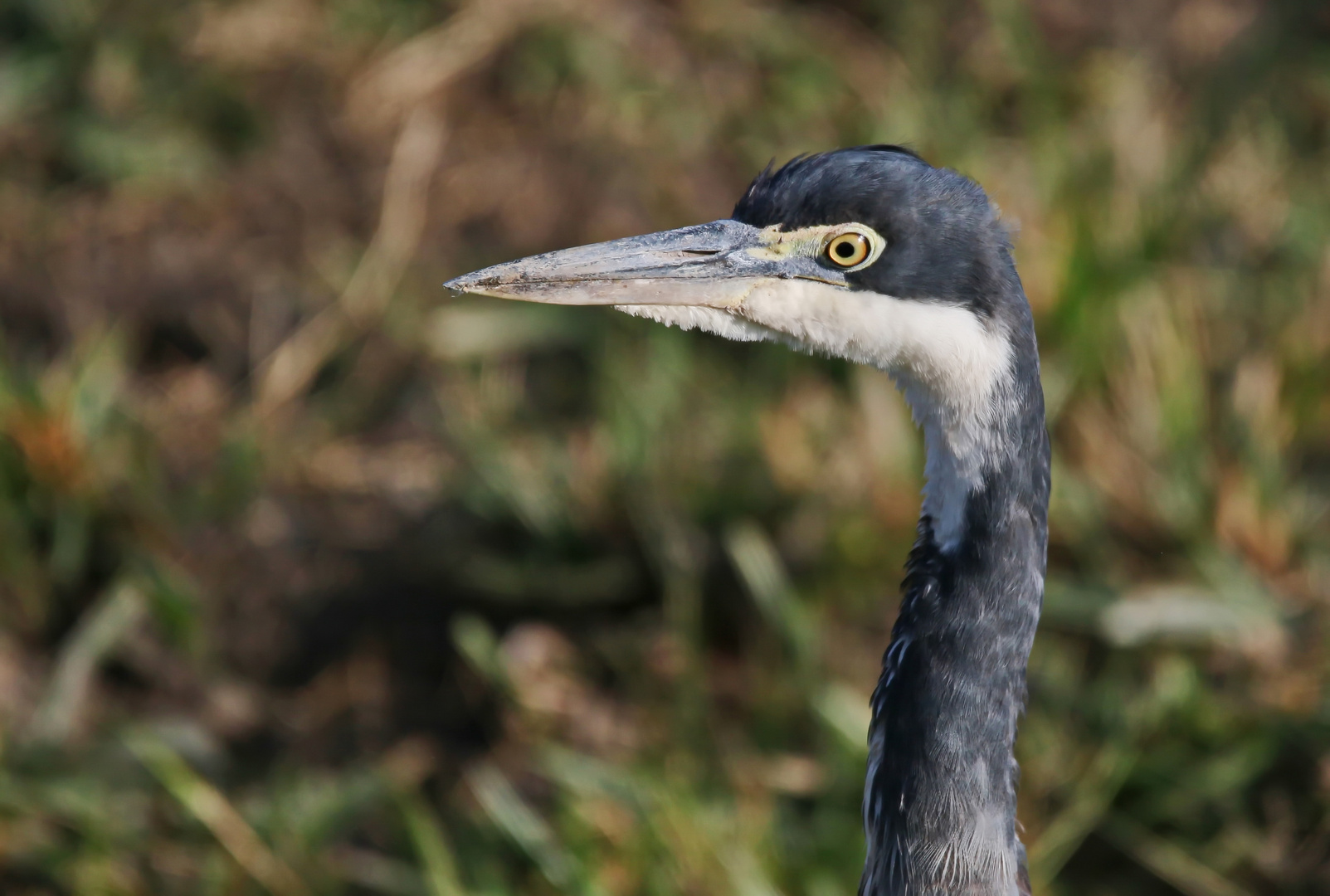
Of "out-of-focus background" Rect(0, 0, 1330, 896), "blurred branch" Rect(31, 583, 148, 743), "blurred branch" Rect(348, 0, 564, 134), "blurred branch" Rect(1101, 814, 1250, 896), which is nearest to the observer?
"blurred branch" Rect(1101, 814, 1250, 896)

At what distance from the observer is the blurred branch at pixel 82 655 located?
356 centimetres

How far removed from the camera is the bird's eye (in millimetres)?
2049

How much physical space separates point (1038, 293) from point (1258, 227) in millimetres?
977

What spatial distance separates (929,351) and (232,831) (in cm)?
202

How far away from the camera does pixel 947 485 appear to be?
2008mm

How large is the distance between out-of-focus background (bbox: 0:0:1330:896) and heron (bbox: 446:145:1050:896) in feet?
3.10

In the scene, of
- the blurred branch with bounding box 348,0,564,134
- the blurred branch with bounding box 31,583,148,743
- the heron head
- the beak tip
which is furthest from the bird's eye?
the blurred branch with bounding box 348,0,564,134

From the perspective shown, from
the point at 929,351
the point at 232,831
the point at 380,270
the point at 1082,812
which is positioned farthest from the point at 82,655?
the point at 929,351

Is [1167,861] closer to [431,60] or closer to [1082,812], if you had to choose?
[1082,812]

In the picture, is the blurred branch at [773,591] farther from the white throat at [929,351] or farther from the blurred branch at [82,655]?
the blurred branch at [82,655]

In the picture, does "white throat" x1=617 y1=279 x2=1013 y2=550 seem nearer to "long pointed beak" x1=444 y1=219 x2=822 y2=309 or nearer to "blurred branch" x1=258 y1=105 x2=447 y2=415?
"long pointed beak" x1=444 y1=219 x2=822 y2=309

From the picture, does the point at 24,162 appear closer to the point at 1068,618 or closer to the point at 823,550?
the point at 823,550

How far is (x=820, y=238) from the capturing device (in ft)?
6.84

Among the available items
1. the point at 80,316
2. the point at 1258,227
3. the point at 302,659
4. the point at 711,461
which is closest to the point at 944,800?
the point at 711,461
